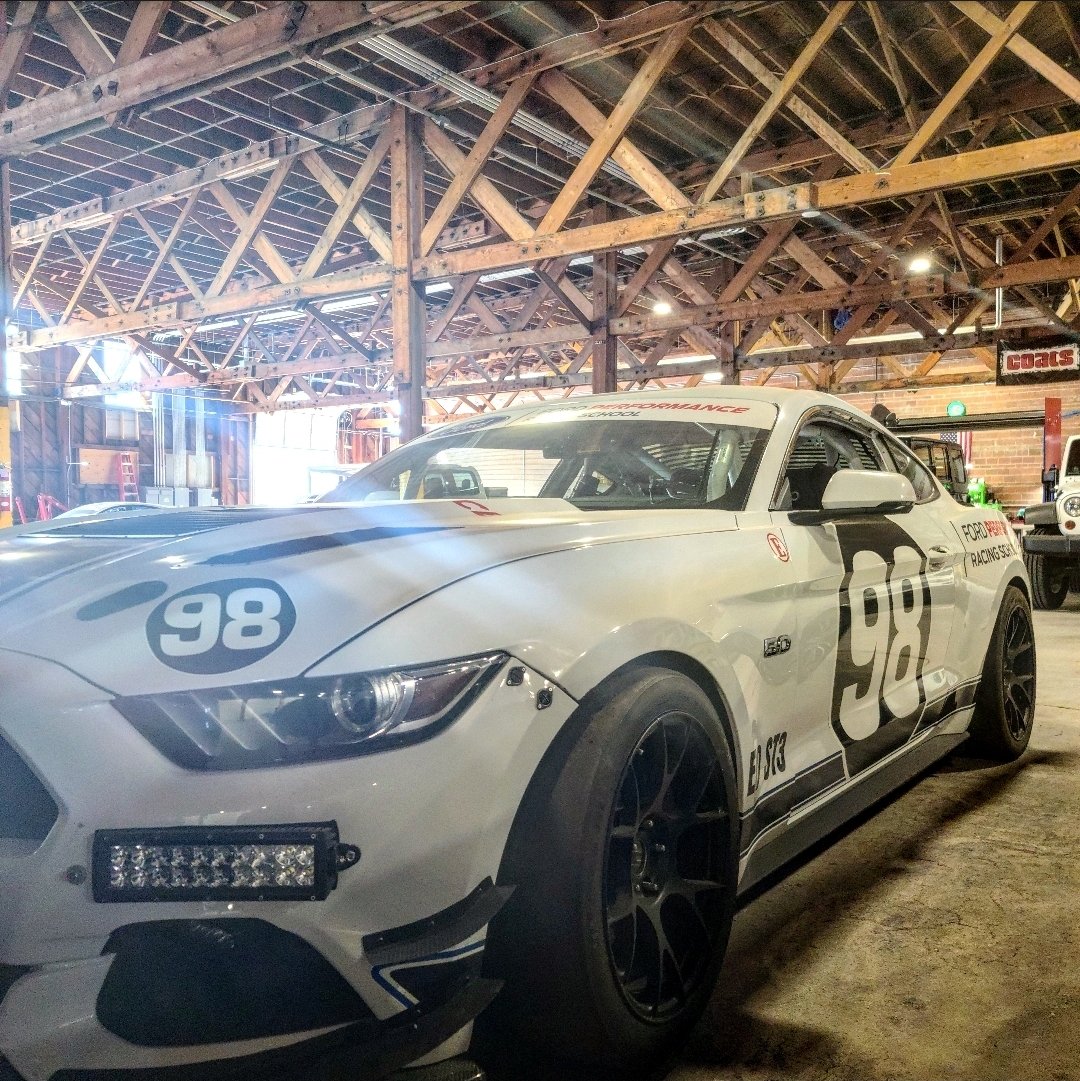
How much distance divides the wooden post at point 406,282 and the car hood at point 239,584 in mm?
5433

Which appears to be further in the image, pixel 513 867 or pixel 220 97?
pixel 220 97

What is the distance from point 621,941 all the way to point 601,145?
5.89 meters

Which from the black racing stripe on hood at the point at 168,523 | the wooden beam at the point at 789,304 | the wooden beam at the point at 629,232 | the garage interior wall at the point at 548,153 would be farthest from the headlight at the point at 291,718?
the wooden beam at the point at 789,304

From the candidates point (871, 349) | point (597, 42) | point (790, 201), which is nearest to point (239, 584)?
point (790, 201)

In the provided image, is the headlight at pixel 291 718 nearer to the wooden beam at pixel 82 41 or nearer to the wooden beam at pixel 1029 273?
the wooden beam at pixel 82 41

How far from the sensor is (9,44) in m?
5.42

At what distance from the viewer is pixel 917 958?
2.30 meters

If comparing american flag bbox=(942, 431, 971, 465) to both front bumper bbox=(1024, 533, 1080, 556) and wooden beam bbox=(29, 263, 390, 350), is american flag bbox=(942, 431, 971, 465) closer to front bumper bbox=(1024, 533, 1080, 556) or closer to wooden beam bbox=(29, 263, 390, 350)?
front bumper bbox=(1024, 533, 1080, 556)

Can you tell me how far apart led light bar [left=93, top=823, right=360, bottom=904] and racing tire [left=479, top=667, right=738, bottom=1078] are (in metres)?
0.32

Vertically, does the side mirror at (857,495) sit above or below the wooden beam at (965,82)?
below

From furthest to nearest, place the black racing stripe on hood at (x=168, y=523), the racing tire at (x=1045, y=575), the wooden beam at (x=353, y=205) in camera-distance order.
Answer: the racing tire at (x=1045, y=575)
the wooden beam at (x=353, y=205)
the black racing stripe on hood at (x=168, y=523)

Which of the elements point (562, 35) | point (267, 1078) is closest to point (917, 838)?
point (267, 1078)

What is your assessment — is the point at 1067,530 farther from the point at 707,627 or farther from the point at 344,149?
the point at 707,627

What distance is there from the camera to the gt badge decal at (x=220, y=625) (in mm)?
1447
